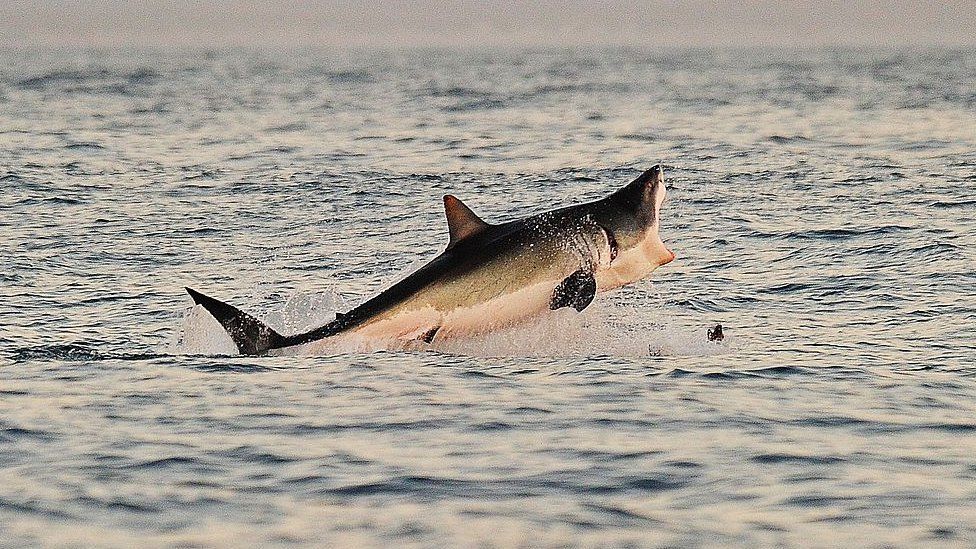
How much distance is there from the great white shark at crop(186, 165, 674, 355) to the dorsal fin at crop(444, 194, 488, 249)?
0.01m

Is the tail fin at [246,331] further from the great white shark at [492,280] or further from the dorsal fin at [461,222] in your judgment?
the dorsal fin at [461,222]

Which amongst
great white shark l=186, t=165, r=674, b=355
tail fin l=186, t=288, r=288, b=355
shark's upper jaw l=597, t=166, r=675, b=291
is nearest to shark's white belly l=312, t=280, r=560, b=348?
great white shark l=186, t=165, r=674, b=355

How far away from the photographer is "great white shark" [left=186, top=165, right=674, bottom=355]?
15562 mm

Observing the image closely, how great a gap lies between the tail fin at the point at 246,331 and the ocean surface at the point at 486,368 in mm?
198

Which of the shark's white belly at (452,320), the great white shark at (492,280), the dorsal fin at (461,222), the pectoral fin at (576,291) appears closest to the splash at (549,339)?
the shark's white belly at (452,320)

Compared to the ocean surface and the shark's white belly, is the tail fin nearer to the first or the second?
A: the ocean surface

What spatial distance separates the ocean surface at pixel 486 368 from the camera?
11.0 meters

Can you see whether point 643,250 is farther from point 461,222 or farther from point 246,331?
point 246,331

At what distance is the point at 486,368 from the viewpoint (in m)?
15.8

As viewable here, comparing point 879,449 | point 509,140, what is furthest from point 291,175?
point 879,449

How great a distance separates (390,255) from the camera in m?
25.2

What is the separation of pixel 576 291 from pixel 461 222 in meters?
1.35

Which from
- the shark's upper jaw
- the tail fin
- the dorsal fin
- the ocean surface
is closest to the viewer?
the ocean surface

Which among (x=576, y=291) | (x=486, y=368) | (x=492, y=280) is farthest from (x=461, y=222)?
(x=486, y=368)
